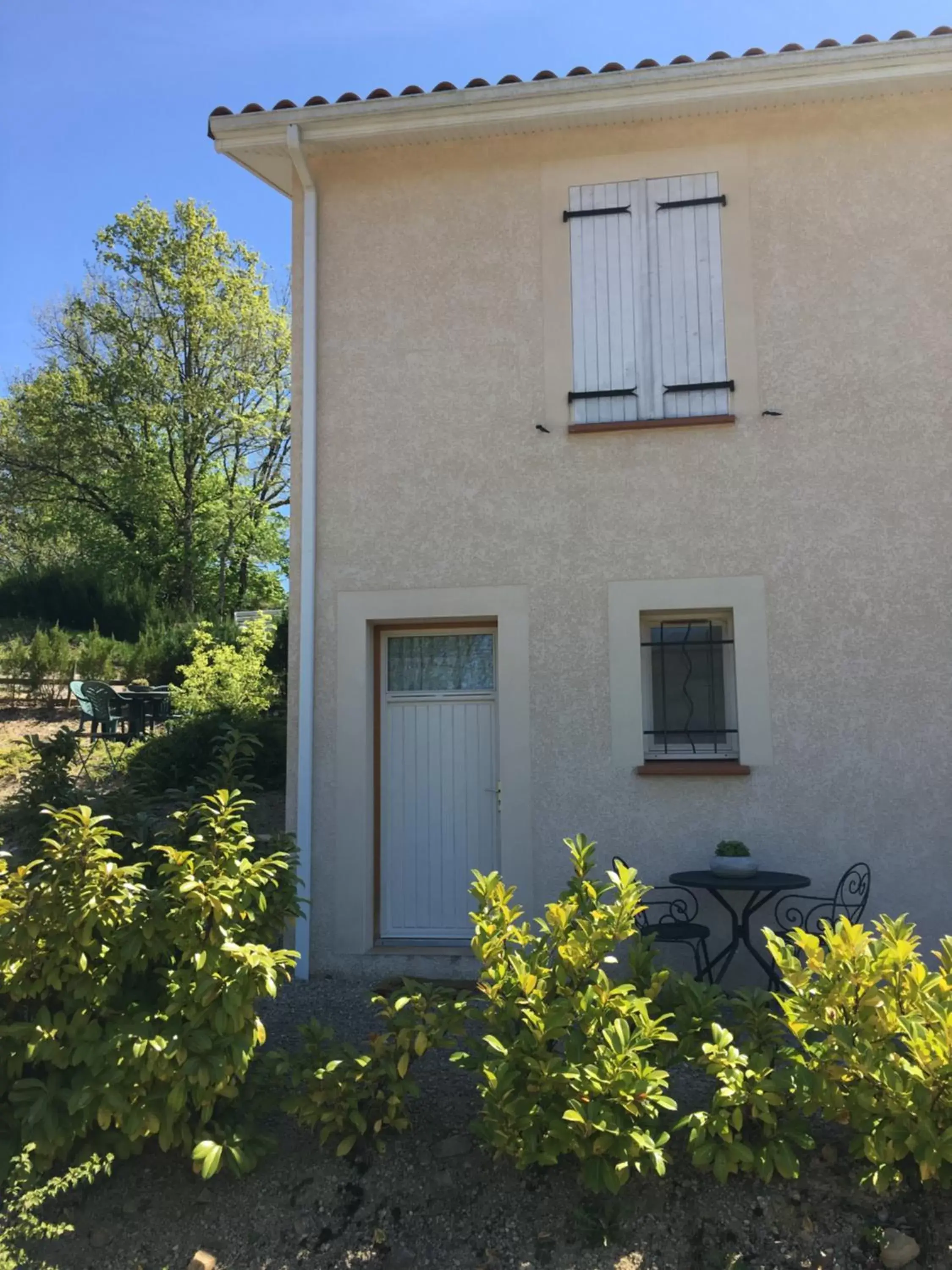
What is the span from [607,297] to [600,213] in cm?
57

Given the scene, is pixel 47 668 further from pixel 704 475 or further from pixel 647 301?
pixel 704 475

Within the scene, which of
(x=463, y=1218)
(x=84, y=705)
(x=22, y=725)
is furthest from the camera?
(x=22, y=725)

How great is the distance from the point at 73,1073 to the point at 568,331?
16.3 feet

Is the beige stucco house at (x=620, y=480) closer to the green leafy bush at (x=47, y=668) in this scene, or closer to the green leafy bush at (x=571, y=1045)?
the green leafy bush at (x=571, y=1045)

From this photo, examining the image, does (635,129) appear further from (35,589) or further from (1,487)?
(1,487)

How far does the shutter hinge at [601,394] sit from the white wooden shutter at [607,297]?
0.04ft

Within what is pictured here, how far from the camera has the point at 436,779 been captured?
6395mm

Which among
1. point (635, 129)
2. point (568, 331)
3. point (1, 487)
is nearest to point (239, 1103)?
point (568, 331)

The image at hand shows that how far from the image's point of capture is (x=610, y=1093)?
3084mm

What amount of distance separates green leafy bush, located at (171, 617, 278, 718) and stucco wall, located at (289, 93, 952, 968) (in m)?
4.89

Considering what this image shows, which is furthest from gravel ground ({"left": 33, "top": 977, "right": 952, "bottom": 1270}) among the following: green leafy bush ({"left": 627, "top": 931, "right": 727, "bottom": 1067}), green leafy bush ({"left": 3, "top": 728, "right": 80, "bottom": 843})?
green leafy bush ({"left": 3, "top": 728, "right": 80, "bottom": 843})

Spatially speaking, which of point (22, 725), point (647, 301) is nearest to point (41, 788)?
point (647, 301)

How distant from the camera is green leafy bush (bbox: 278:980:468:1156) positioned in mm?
3461

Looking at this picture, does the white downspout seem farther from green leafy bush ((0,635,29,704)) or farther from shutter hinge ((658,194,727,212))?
green leafy bush ((0,635,29,704))
